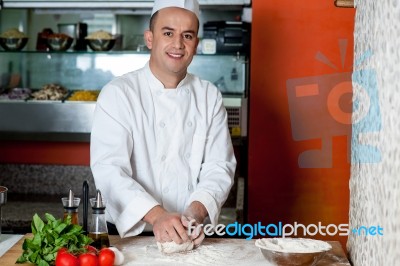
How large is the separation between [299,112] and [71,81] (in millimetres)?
1553

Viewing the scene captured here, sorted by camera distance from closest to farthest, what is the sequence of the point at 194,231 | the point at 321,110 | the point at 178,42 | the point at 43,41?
the point at 194,231 < the point at 178,42 < the point at 321,110 < the point at 43,41

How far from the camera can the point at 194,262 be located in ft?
7.65

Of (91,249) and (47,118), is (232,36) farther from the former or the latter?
(91,249)

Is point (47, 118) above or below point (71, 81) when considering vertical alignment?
below

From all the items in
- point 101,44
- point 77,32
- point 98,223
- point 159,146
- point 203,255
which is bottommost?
point 203,255

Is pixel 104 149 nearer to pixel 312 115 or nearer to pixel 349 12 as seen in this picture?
pixel 312 115

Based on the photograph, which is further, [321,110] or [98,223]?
[321,110]

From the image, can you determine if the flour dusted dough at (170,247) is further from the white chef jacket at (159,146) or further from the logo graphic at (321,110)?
the logo graphic at (321,110)

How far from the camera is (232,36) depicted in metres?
3.95

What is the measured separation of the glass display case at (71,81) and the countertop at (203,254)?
4.96ft

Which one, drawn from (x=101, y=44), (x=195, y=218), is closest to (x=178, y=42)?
(x=195, y=218)

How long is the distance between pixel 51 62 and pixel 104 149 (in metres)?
1.86

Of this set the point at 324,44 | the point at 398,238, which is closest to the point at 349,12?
the point at 324,44

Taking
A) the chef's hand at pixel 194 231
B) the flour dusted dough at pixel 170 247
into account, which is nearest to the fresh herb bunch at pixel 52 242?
the flour dusted dough at pixel 170 247
